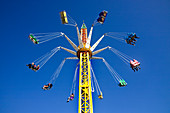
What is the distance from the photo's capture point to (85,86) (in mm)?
25469

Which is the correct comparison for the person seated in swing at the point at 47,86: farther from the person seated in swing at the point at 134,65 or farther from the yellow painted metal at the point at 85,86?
the person seated in swing at the point at 134,65

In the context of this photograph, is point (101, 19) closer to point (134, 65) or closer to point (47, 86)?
point (134, 65)

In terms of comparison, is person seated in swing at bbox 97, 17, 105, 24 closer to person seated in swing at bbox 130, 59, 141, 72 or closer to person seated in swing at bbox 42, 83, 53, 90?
person seated in swing at bbox 130, 59, 141, 72

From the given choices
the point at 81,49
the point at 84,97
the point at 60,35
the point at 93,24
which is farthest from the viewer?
the point at 93,24

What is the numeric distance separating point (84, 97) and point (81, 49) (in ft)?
25.7

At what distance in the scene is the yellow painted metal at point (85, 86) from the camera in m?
24.0

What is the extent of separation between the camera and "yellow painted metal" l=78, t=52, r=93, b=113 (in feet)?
78.8

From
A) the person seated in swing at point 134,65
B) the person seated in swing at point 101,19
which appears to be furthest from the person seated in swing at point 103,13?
the person seated in swing at point 134,65

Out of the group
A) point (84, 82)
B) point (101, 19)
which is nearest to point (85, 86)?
point (84, 82)

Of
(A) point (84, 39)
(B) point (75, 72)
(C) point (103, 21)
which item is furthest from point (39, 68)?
(C) point (103, 21)

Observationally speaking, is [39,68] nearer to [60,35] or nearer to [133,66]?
[60,35]

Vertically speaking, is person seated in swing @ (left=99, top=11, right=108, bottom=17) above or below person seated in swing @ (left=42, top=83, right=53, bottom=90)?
above

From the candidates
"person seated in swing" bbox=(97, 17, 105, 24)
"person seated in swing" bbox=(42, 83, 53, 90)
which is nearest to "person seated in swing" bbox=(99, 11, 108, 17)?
"person seated in swing" bbox=(97, 17, 105, 24)

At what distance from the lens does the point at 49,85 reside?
2727cm
